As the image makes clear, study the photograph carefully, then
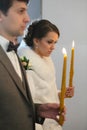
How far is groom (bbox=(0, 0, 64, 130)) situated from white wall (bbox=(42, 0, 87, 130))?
1120 mm

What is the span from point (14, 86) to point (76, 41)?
1407mm

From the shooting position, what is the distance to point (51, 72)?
5.15 feet

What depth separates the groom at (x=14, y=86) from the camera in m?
0.96

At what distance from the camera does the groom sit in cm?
96

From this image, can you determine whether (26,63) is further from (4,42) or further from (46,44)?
(4,42)

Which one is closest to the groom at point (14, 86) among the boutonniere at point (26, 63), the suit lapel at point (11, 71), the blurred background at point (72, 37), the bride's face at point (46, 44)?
the suit lapel at point (11, 71)

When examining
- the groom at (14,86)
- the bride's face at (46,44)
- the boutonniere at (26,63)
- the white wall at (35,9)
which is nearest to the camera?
the groom at (14,86)

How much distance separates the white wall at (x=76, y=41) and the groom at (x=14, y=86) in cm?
112

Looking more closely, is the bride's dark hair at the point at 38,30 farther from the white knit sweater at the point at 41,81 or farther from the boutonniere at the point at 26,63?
the boutonniere at the point at 26,63

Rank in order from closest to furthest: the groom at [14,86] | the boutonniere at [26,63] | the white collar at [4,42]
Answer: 1. the groom at [14,86]
2. the white collar at [4,42]
3. the boutonniere at [26,63]

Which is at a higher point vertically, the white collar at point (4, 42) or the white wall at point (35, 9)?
the white collar at point (4, 42)

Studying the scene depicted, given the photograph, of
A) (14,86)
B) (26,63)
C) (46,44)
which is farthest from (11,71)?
(46,44)

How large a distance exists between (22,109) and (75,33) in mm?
1409

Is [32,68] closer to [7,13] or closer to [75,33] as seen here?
[7,13]
